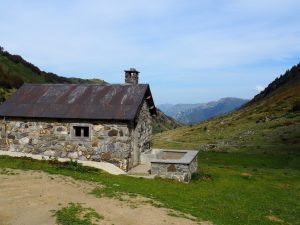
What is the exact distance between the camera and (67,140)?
2855 cm

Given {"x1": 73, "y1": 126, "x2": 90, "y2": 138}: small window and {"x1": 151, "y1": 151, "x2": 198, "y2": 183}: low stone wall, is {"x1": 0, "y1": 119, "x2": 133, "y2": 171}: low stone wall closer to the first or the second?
{"x1": 73, "y1": 126, "x2": 90, "y2": 138}: small window

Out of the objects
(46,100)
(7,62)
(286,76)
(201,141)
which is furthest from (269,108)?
(46,100)

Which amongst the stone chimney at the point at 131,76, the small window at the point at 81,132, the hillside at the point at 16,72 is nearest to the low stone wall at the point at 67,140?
the small window at the point at 81,132

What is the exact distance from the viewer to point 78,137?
28234 millimetres

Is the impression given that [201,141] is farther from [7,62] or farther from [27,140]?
[7,62]

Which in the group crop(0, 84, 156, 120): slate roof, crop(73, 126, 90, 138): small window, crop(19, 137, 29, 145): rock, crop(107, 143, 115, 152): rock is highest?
crop(0, 84, 156, 120): slate roof

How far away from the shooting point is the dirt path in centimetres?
1404

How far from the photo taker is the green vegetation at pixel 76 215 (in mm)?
13531

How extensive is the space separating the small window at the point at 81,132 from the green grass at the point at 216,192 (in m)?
3.82

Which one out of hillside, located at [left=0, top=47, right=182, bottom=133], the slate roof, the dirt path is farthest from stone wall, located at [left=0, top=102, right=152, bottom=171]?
hillside, located at [left=0, top=47, right=182, bottom=133]

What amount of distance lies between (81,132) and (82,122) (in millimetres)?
789

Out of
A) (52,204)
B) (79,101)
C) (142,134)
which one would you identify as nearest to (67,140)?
(79,101)

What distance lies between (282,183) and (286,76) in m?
112

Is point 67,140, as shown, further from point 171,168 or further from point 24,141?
point 171,168
